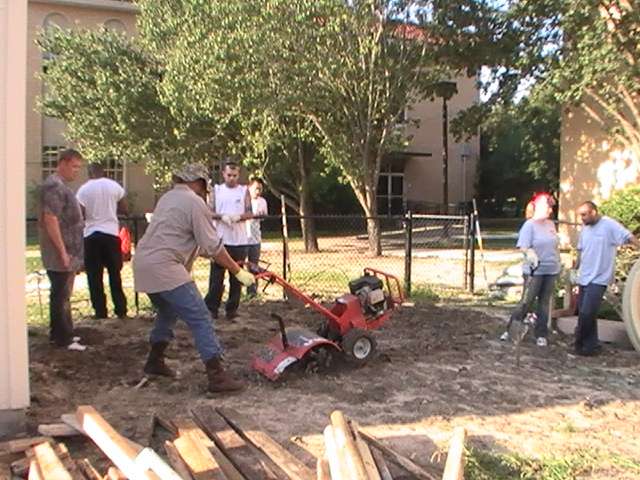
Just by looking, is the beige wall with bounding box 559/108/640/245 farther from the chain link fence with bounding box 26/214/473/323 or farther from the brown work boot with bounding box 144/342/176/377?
the brown work boot with bounding box 144/342/176/377

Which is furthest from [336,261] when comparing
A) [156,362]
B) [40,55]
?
[40,55]

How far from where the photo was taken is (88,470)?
3781 mm

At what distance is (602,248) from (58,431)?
535 cm

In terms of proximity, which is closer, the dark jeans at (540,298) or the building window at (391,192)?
the dark jeans at (540,298)

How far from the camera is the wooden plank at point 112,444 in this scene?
3.31 m

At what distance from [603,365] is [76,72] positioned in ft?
59.4

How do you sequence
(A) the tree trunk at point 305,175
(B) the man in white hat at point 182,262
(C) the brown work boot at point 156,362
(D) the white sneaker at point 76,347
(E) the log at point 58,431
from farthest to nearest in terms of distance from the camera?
1. (A) the tree trunk at point 305,175
2. (D) the white sneaker at point 76,347
3. (C) the brown work boot at point 156,362
4. (B) the man in white hat at point 182,262
5. (E) the log at point 58,431

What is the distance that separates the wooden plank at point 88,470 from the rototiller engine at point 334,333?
2.02 meters

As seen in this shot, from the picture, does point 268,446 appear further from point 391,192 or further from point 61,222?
point 391,192

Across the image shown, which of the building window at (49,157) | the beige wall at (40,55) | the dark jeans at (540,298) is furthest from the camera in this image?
the building window at (49,157)

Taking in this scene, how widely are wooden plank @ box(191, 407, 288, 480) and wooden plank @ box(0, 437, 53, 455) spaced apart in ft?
3.23

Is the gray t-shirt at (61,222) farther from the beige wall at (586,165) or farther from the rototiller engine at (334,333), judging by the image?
the beige wall at (586,165)

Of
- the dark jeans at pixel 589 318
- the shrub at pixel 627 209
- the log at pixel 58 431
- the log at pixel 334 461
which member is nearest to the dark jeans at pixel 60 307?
the log at pixel 58 431

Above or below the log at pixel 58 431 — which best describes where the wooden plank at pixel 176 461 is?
above
